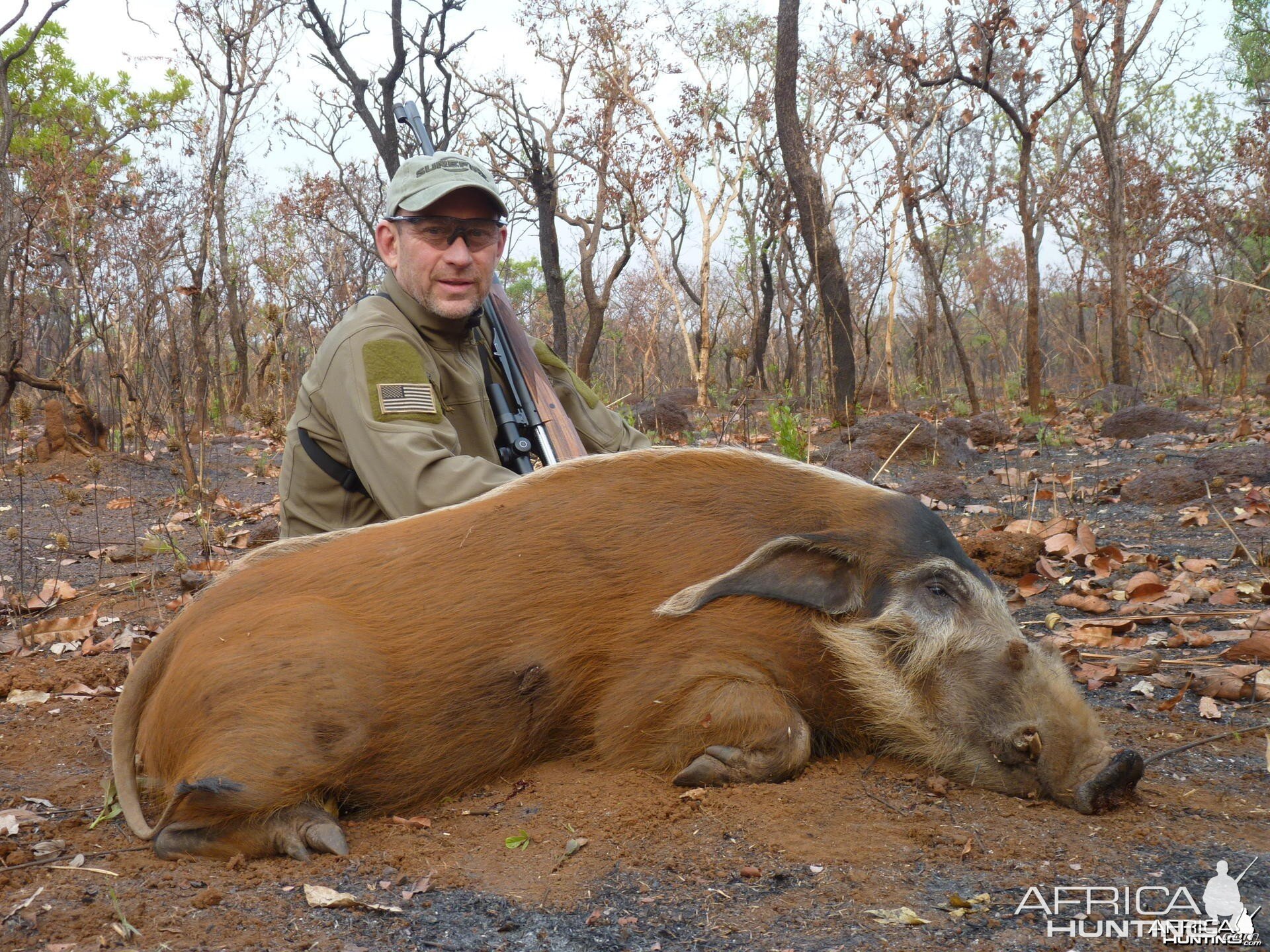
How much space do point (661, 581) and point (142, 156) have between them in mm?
22577

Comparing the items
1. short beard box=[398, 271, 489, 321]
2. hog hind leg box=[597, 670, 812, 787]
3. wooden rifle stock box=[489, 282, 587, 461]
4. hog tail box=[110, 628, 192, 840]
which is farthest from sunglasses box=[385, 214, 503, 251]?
hog hind leg box=[597, 670, 812, 787]

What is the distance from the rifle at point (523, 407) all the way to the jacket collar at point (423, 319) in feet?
0.76

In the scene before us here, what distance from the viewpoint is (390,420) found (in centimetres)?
308

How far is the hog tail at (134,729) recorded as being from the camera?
8.27 ft

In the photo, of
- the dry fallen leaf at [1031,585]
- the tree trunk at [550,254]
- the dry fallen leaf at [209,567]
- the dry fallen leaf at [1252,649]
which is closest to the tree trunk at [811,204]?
the tree trunk at [550,254]

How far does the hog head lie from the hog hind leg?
206mm

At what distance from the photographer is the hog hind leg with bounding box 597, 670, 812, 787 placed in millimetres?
2551

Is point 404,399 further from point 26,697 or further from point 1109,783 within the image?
point 1109,783

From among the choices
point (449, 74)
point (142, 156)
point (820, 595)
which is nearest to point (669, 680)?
point (820, 595)

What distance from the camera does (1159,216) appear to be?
1914 cm

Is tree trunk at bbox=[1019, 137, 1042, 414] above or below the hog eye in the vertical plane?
above

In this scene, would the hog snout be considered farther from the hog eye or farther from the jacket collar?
the jacket collar

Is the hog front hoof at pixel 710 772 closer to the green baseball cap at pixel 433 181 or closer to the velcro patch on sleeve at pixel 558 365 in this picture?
the velcro patch on sleeve at pixel 558 365

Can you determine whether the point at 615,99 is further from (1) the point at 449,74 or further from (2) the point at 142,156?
(2) the point at 142,156
